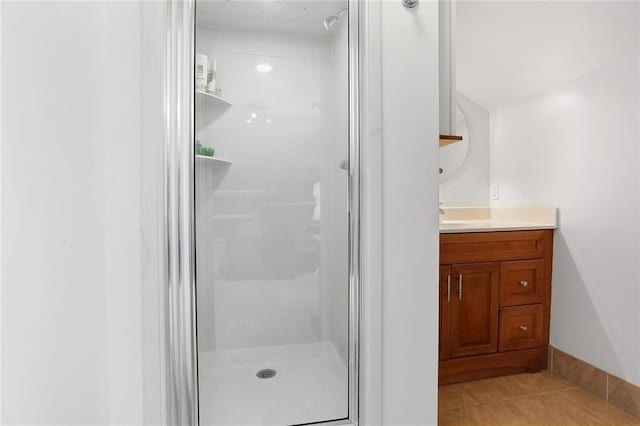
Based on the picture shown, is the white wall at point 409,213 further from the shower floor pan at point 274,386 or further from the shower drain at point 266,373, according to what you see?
the shower drain at point 266,373

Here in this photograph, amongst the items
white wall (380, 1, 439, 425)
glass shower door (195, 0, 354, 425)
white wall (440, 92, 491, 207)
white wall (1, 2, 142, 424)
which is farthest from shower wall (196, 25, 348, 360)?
white wall (440, 92, 491, 207)

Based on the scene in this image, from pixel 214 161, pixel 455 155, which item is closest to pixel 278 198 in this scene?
pixel 214 161

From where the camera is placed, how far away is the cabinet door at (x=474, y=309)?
1.84m

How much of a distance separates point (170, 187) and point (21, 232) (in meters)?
0.43

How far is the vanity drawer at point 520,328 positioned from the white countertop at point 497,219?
47 centimetres

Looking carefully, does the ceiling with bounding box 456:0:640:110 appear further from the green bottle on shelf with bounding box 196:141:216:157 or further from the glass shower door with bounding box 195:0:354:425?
the green bottle on shelf with bounding box 196:141:216:157

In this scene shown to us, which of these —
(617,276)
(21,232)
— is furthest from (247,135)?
(617,276)

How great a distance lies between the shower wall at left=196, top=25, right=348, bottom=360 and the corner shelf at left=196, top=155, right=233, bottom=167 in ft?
0.06

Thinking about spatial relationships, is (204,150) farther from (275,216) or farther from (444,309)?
(444,309)

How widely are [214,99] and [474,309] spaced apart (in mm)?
1660

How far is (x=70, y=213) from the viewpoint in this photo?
89 centimetres

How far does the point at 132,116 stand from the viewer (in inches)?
41.2

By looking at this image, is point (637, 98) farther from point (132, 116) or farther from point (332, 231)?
point (132, 116)

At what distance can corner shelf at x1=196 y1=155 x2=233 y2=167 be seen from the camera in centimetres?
118
